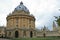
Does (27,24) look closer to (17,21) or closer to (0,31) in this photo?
(17,21)

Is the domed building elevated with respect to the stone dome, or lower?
lower

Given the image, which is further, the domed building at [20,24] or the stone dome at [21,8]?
the stone dome at [21,8]

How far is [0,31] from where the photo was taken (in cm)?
10975

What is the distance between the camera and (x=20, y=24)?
314 feet

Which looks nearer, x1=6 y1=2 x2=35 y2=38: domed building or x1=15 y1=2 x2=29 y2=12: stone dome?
x1=6 y1=2 x2=35 y2=38: domed building

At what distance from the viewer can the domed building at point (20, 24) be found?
304ft

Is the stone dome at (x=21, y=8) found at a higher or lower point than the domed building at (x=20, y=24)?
higher

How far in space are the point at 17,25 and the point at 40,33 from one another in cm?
1289

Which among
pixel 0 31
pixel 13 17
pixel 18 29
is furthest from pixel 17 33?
pixel 0 31

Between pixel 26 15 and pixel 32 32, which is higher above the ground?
pixel 26 15

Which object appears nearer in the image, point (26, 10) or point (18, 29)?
point (18, 29)

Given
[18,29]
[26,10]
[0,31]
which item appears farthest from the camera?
[0,31]

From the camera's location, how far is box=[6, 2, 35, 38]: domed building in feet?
304

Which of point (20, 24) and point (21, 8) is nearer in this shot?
point (20, 24)
